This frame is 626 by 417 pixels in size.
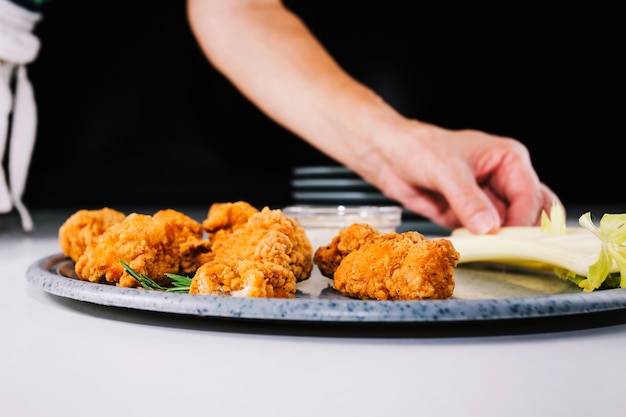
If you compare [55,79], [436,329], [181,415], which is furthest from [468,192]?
[55,79]

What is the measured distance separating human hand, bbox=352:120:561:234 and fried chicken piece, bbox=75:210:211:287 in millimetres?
1072

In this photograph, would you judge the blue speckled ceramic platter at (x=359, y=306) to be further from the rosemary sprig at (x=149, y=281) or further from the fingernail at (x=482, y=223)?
the fingernail at (x=482, y=223)

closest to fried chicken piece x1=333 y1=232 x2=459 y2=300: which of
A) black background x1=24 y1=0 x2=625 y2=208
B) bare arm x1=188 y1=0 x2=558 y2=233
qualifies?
bare arm x1=188 y1=0 x2=558 y2=233

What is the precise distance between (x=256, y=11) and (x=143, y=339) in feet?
8.01

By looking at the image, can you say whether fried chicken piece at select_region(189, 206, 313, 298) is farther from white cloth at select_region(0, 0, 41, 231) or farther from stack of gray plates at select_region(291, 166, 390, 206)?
stack of gray plates at select_region(291, 166, 390, 206)

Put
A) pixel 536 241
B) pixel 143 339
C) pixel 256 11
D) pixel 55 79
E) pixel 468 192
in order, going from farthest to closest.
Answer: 1. pixel 55 79
2. pixel 256 11
3. pixel 468 192
4. pixel 536 241
5. pixel 143 339

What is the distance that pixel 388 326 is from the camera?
0.75 metres

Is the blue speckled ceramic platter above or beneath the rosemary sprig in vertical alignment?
above

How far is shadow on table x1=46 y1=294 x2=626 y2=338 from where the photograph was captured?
2.42 feet

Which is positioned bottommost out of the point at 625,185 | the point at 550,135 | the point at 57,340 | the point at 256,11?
the point at 625,185

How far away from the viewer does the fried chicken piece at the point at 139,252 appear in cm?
94

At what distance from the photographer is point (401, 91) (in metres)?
4.45

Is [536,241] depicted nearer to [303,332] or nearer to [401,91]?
[303,332]

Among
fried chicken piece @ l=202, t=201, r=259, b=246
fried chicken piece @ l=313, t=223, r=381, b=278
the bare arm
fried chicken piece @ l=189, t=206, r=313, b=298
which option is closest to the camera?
fried chicken piece @ l=189, t=206, r=313, b=298
